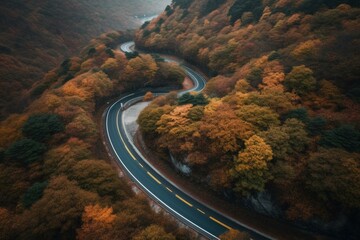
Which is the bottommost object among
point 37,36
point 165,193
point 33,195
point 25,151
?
point 165,193

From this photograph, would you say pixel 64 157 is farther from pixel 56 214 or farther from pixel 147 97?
pixel 147 97

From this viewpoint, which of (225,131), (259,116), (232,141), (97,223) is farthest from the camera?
(259,116)

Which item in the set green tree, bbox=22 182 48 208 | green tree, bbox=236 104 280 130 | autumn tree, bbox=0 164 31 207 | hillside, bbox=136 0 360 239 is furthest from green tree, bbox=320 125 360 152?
autumn tree, bbox=0 164 31 207

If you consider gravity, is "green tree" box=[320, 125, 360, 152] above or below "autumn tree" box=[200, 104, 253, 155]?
below

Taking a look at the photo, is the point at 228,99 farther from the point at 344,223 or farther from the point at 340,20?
the point at 340,20

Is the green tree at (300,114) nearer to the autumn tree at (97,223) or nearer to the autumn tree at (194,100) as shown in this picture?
the autumn tree at (194,100)

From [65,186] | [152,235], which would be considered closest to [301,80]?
[152,235]

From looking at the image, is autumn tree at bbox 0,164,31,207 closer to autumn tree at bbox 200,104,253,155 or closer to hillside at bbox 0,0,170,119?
autumn tree at bbox 200,104,253,155
